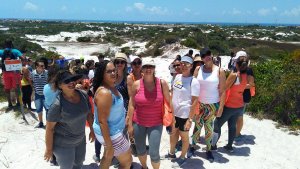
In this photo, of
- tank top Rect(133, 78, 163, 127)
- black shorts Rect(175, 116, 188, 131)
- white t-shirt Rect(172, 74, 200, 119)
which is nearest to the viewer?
tank top Rect(133, 78, 163, 127)

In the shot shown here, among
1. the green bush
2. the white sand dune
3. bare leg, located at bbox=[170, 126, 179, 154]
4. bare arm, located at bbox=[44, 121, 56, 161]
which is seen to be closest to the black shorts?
bare leg, located at bbox=[170, 126, 179, 154]

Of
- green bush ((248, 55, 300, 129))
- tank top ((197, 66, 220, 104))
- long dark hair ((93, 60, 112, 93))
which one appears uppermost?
long dark hair ((93, 60, 112, 93))

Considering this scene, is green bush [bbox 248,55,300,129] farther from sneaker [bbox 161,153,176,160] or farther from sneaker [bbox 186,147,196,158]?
sneaker [bbox 161,153,176,160]

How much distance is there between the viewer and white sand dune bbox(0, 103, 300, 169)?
528cm

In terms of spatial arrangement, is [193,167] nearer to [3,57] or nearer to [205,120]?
→ [205,120]

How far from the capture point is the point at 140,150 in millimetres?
4254

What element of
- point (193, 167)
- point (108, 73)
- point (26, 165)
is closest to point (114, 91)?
point (108, 73)

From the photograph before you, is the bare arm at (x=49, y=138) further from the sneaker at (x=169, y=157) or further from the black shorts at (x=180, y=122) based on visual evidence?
the sneaker at (x=169, y=157)

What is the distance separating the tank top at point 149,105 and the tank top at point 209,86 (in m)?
0.97

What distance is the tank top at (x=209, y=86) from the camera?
4773mm

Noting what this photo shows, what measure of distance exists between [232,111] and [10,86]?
16.6ft

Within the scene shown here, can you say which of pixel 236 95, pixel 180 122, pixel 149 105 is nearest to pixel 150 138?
pixel 149 105

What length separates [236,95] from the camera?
5.38 meters

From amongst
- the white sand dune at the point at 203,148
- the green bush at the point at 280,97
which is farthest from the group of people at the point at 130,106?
the green bush at the point at 280,97
